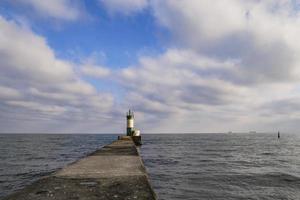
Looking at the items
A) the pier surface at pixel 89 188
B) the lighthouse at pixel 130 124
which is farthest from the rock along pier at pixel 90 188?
the lighthouse at pixel 130 124

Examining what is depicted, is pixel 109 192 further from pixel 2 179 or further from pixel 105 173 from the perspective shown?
pixel 2 179

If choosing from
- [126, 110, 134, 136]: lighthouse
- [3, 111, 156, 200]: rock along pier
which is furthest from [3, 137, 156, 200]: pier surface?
[126, 110, 134, 136]: lighthouse

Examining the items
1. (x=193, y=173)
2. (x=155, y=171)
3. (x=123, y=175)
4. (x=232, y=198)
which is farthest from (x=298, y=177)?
(x=123, y=175)

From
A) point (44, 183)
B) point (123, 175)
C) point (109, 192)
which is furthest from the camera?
point (123, 175)

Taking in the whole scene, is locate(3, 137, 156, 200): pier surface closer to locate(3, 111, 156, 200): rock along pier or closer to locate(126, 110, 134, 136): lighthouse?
locate(3, 111, 156, 200): rock along pier

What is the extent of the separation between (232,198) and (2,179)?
40.7 ft

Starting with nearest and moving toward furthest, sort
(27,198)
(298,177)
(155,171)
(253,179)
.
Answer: (27,198)
(253,179)
(298,177)
(155,171)

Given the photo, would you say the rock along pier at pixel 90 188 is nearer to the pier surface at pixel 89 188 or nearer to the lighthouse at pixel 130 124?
the pier surface at pixel 89 188

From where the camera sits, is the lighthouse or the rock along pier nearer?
the rock along pier

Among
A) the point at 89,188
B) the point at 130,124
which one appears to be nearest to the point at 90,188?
the point at 89,188

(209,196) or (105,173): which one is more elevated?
(105,173)

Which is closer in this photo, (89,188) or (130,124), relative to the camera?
(89,188)

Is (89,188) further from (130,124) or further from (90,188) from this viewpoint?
(130,124)

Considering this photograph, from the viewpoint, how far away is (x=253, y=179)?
14.5m
